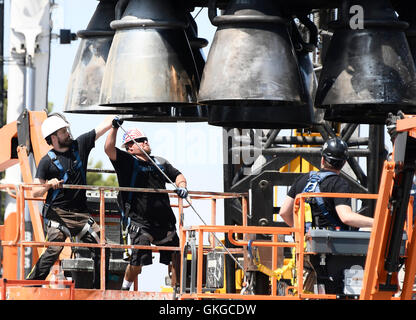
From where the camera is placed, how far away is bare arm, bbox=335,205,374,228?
1189 centimetres

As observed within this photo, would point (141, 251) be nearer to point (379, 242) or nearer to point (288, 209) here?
point (288, 209)

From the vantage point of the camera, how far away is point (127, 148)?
48.3 feet

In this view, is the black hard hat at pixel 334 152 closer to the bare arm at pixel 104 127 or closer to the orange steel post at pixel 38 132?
the bare arm at pixel 104 127

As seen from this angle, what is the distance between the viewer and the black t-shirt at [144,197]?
1459 cm

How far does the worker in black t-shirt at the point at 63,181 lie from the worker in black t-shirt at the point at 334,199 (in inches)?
104

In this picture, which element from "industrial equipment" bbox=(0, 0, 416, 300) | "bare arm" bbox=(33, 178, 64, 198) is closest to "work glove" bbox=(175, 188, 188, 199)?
"industrial equipment" bbox=(0, 0, 416, 300)

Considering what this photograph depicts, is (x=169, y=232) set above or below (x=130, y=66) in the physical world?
below

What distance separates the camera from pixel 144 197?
1462 centimetres

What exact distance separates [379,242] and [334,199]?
1.51 meters

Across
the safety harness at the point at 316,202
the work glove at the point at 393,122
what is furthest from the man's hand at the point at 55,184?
the work glove at the point at 393,122

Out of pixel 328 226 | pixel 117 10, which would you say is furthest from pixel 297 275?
pixel 117 10

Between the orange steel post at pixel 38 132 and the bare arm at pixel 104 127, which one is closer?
the bare arm at pixel 104 127
